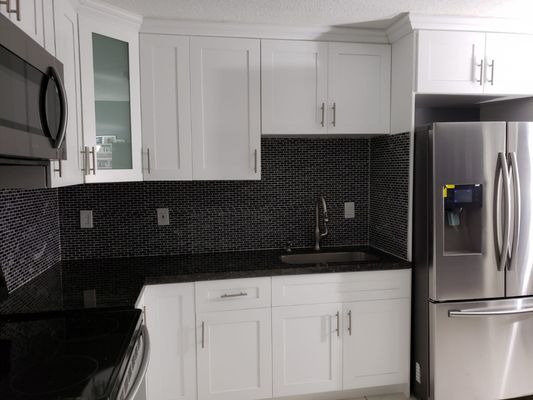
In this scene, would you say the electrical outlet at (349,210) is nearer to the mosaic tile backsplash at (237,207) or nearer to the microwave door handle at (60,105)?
the mosaic tile backsplash at (237,207)

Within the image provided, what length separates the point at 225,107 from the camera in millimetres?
2387

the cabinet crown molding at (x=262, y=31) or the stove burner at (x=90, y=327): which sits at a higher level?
the cabinet crown molding at (x=262, y=31)

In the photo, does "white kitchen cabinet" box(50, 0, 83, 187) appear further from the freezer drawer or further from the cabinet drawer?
the freezer drawer

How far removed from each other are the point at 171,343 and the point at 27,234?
3.06 ft

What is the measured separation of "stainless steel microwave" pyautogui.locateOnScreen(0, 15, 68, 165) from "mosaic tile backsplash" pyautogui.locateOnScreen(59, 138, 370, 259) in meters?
1.32

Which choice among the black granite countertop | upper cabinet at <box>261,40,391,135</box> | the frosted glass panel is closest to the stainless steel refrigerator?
the black granite countertop

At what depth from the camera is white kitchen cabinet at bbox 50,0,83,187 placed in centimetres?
166

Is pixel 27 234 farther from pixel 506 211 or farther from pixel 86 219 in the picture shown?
pixel 506 211

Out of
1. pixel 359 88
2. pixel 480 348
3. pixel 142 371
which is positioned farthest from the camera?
pixel 359 88

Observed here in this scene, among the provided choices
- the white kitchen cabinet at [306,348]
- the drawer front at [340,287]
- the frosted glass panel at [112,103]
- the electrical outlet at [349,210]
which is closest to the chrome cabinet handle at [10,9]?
the frosted glass panel at [112,103]

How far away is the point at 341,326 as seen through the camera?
2361 mm

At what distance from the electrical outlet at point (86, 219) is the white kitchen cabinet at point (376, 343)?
1.68 m

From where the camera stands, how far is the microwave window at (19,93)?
0.93 metres

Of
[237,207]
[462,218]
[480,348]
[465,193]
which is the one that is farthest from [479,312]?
[237,207]
